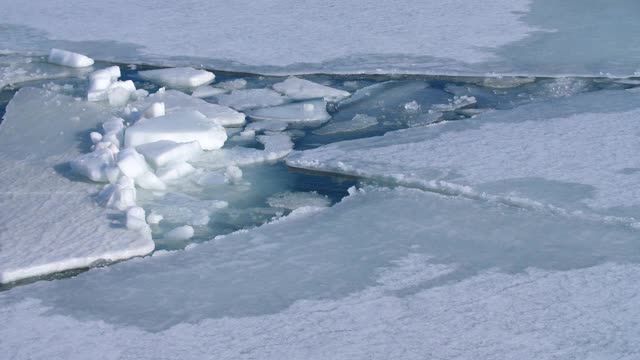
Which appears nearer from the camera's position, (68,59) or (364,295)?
(364,295)

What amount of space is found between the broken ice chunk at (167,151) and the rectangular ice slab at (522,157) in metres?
0.34

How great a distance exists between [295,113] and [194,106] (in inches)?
15.7

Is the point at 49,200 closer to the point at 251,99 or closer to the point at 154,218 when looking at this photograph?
the point at 154,218

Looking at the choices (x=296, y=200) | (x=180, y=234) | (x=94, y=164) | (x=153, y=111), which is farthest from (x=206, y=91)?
(x=180, y=234)

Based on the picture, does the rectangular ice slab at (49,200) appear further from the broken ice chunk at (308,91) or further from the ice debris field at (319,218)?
the broken ice chunk at (308,91)

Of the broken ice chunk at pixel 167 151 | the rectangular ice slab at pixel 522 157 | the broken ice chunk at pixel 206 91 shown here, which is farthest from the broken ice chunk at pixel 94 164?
the broken ice chunk at pixel 206 91

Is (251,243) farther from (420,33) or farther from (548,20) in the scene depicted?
(548,20)

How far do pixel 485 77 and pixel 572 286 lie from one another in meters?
2.05

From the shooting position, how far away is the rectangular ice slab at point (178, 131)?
3.61 m

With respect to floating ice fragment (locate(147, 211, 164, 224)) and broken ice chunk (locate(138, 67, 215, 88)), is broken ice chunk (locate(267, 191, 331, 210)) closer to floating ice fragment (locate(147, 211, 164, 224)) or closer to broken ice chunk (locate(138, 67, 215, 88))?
floating ice fragment (locate(147, 211, 164, 224))

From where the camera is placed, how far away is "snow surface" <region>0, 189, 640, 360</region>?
2375 millimetres

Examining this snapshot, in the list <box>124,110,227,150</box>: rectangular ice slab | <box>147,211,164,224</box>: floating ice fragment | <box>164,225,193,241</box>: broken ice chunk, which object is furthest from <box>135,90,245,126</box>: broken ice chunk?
<box>164,225,193,241</box>: broken ice chunk

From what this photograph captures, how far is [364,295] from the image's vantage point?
8.61ft

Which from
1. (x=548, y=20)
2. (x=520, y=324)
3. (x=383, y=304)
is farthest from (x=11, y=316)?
(x=548, y=20)
